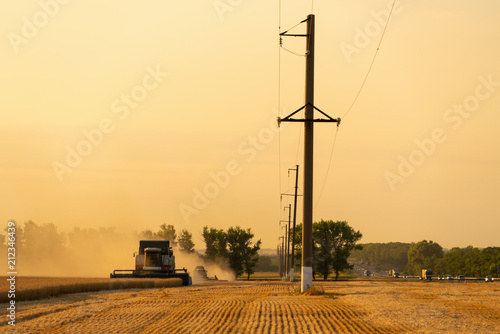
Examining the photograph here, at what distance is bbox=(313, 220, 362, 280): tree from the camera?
122312 millimetres

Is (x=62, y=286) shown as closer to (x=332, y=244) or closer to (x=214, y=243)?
(x=332, y=244)

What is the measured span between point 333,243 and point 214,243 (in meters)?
31.6

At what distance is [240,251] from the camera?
142m

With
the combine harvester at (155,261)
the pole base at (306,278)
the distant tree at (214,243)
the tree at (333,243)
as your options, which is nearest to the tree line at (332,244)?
the tree at (333,243)

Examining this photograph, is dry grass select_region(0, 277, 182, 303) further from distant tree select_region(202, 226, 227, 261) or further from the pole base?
distant tree select_region(202, 226, 227, 261)

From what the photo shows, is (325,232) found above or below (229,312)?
above

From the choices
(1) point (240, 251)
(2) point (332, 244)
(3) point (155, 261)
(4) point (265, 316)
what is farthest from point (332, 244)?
(4) point (265, 316)

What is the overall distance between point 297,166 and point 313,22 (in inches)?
2207

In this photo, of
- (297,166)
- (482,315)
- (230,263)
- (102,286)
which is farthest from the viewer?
(230,263)

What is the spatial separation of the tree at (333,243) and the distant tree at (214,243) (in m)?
26.0

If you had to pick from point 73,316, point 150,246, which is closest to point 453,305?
point 73,316

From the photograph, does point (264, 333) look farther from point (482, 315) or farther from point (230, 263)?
point (230, 263)

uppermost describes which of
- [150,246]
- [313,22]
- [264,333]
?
[313,22]

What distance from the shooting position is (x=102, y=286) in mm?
50969
